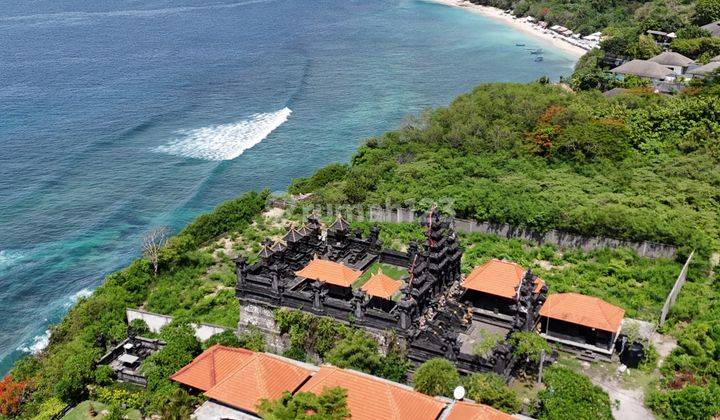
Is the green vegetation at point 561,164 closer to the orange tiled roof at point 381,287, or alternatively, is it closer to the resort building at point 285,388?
the orange tiled roof at point 381,287

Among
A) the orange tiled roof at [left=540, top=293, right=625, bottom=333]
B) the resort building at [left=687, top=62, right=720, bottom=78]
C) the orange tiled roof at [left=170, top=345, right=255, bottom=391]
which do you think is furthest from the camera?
the resort building at [left=687, top=62, right=720, bottom=78]

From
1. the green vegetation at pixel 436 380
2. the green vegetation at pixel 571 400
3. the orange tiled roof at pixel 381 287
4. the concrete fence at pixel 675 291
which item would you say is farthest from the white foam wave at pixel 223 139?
the green vegetation at pixel 571 400

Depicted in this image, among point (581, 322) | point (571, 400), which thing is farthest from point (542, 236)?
point (571, 400)

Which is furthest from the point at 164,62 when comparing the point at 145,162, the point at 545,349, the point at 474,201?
the point at 545,349

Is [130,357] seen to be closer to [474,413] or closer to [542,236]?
[474,413]

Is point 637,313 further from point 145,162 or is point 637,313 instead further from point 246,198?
point 145,162

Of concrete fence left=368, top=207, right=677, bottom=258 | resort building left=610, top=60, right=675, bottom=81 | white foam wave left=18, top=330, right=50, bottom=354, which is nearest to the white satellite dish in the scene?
concrete fence left=368, top=207, right=677, bottom=258

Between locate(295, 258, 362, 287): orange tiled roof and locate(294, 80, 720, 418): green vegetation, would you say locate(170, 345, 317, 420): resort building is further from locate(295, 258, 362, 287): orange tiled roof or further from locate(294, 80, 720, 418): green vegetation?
locate(294, 80, 720, 418): green vegetation
